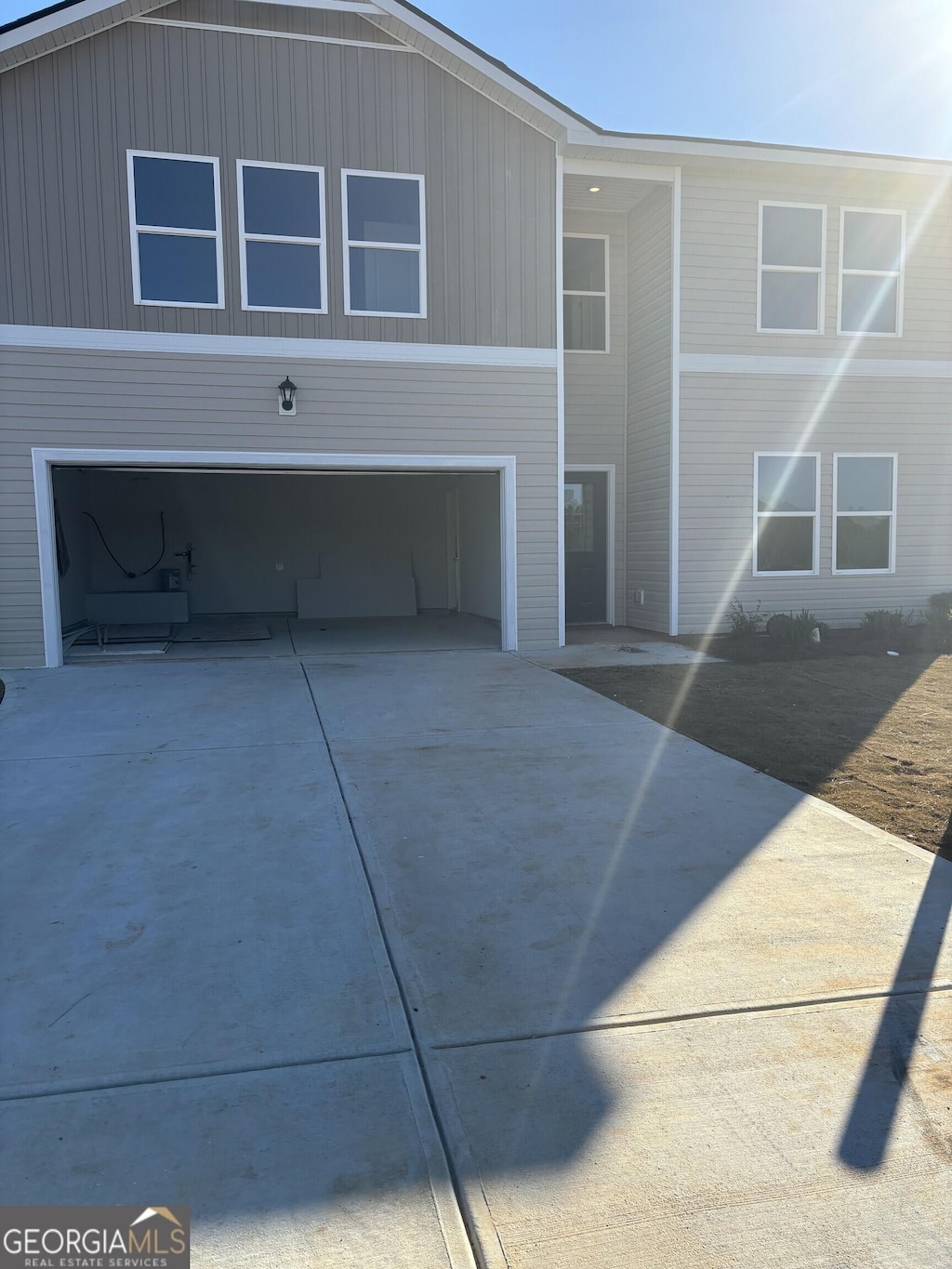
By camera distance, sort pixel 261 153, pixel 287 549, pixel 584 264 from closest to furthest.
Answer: pixel 261 153 → pixel 584 264 → pixel 287 549

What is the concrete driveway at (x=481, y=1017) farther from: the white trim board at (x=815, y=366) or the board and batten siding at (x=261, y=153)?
the white trim board at (x=815, y=366)

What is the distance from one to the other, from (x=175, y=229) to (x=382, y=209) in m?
2.20

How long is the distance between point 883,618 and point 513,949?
9013 mm

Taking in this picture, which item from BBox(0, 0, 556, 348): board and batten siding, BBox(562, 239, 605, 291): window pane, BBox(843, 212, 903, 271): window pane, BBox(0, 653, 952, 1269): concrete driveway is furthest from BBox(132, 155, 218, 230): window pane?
BBox(843, 212, 903, 271): window pane

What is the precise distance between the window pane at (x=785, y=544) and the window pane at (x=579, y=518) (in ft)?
7.65

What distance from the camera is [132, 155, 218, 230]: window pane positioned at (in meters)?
8.55

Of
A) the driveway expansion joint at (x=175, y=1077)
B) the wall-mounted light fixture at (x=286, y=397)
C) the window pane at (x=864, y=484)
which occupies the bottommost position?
the driveway expansion joint at (x=175, y=1077)

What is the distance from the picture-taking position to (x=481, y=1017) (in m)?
2.55

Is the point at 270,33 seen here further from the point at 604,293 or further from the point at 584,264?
the point at 604,293

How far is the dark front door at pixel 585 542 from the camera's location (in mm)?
11859

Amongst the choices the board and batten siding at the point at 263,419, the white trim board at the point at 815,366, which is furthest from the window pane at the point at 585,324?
the board and batten siding at the point at 263,419

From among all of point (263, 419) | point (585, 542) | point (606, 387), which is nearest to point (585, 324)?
point (606, 387)

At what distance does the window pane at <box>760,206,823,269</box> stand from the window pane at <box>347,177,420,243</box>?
4509mm

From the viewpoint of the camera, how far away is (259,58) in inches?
344
